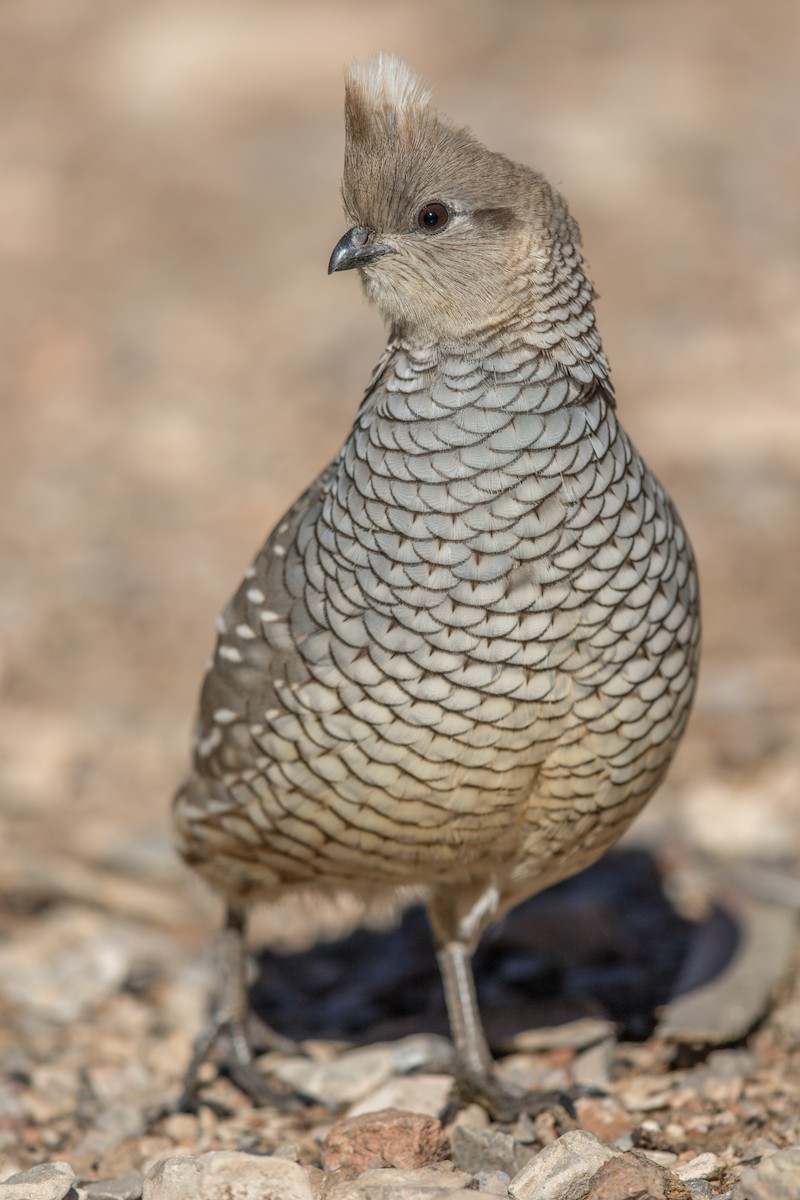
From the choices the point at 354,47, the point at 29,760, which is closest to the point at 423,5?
the point at 354,47

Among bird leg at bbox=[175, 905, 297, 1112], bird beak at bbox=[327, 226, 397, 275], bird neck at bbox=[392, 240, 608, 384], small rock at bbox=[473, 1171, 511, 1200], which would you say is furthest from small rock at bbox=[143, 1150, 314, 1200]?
bird beak at bbox=[327, 226, 397, 275]

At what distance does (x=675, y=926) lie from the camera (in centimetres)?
594

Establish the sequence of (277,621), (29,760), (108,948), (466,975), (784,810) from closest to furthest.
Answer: (277,621)
(466,975)
(108,948)
(784,810)
(29,760)

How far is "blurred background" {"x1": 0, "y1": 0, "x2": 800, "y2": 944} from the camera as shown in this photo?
6.94m

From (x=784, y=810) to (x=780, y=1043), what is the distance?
5.28 feet

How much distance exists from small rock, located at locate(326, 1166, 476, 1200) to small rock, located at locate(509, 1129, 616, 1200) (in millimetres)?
150

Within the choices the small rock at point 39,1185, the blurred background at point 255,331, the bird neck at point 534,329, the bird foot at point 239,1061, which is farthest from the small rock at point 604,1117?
the bird neck at point 534,329

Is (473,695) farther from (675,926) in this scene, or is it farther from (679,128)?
(679,128)

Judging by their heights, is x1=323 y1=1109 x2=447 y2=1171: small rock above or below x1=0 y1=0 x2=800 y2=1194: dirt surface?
below

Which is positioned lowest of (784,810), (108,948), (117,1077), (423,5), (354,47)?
(117,1077)

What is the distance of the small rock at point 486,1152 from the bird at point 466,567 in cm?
75

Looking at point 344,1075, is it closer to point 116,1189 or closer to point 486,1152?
point 486,1152

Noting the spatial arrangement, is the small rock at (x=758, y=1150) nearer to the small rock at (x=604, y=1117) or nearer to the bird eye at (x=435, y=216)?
the small rock at (x=604, y=1117)

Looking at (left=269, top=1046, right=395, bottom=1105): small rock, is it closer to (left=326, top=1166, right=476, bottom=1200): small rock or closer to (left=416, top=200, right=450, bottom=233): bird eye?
(left=326, top=1166, right=476, bottom=1200): small rock
